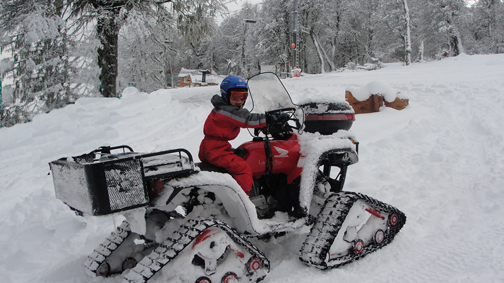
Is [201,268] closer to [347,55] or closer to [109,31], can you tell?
[109,31]

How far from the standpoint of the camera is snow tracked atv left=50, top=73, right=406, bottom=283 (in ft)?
8.41

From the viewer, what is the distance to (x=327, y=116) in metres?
4.08

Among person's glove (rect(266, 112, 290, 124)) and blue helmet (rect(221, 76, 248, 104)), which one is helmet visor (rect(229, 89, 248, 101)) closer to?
blue helmet (rect(221, 76, 248, 104))

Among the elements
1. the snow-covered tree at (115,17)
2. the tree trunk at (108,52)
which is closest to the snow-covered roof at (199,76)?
the snow-covered tree at (115,17)

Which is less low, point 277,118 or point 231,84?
point 231,84

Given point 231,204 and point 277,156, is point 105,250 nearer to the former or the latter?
point 231,204

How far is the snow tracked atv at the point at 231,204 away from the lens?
2.56 metres

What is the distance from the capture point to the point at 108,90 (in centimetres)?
1206

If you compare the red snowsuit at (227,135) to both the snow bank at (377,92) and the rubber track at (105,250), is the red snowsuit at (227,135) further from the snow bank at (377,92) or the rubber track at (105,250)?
the snow bank at (377,92)

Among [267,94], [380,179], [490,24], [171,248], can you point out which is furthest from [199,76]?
[171,248]

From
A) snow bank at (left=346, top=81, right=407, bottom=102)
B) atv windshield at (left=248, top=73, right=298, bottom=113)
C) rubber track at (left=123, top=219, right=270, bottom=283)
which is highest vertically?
atv windshield at (left=248, top=73, right=298, bottom=113)

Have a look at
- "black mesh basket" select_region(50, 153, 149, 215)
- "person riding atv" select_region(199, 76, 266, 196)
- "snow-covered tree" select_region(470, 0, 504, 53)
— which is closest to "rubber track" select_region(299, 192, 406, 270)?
"person riding atv" select_region(199, 76, 266, 196)

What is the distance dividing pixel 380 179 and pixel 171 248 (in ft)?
13.2

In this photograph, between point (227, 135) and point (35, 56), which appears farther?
point (35, 56)
